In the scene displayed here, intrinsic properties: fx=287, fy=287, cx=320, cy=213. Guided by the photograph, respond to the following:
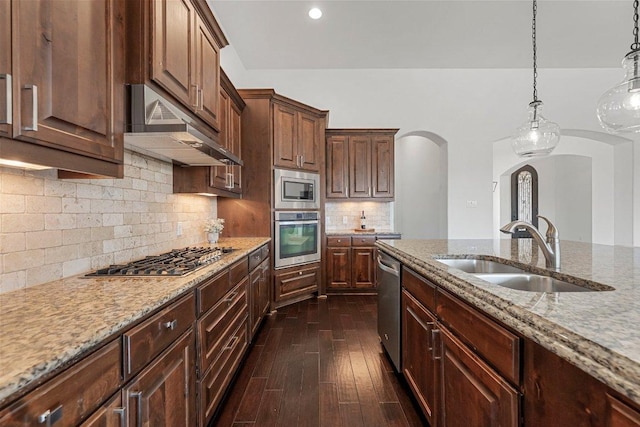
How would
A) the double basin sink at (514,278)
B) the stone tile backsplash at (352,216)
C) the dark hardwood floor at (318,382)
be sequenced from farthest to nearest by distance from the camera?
the stone tile backsplash at (352,216) < the dark hardwood floor at (318,382) < the double basin sink at (514,278)

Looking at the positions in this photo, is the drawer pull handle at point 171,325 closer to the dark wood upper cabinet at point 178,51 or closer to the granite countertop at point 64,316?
the granite countertop at point 64,316

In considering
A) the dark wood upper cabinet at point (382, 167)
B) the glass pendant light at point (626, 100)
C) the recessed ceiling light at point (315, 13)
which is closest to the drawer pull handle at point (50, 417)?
the glass pendant light at point (626, 100)

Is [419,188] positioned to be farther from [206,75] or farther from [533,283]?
[206,75]

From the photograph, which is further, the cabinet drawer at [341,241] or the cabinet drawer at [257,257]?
the cabinet drawer at [341,241]

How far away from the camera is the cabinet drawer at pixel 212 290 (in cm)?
142

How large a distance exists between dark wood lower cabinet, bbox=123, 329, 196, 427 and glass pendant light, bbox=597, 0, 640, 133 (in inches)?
115

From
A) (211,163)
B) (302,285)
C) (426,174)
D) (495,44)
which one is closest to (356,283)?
(302,285)

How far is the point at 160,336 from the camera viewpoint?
106 centimetres

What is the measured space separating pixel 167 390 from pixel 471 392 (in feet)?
3.79

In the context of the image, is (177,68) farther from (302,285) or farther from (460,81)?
(460,81)

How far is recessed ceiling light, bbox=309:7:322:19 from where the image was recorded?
11.3 ft

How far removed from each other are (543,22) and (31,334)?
5.54 m

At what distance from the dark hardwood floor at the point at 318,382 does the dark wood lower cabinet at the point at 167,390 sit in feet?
1.92

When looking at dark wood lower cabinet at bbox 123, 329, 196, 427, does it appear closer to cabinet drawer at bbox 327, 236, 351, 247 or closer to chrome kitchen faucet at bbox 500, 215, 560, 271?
chrome kitchen faucet at bbox 500, 215, 560, 271
